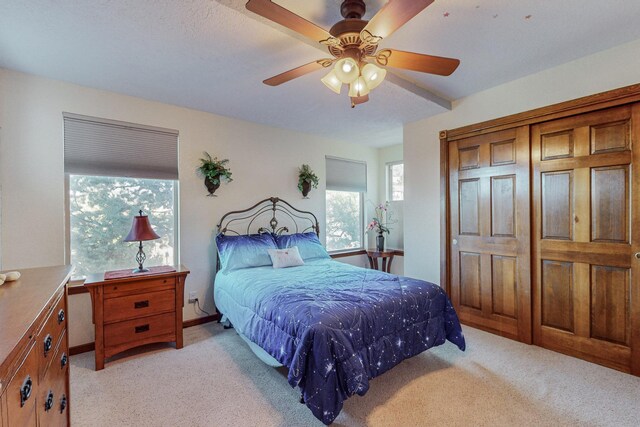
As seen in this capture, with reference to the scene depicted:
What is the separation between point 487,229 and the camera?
10.3ft

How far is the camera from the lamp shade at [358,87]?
1.91 m

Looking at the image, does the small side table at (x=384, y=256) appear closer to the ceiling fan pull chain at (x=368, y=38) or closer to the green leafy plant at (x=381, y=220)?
the green leafy plant at (x=381, y=220)

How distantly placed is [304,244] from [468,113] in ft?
8.30

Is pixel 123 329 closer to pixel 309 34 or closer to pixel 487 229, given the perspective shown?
pixel 309 34

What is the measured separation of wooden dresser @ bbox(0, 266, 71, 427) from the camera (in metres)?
0.75

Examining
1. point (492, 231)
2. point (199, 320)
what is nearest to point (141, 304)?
point (199, 320)

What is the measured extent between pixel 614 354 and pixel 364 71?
3048mm

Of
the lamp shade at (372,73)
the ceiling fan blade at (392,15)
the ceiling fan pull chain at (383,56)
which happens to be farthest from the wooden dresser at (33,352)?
the ceiling fan pull chain at (383,56)

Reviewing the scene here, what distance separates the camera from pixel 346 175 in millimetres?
4992

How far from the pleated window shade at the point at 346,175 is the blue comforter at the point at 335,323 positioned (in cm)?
214

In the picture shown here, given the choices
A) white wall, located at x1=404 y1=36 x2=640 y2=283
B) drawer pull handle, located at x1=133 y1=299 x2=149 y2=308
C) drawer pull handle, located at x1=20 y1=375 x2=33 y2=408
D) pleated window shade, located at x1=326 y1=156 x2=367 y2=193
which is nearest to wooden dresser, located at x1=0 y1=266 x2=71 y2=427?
drawer pull handle, located at x1=20 y1=375 x2=33 y2=408

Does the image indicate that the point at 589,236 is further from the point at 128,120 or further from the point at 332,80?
the point at 128,120

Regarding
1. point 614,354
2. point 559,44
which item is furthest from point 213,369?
point 559,44

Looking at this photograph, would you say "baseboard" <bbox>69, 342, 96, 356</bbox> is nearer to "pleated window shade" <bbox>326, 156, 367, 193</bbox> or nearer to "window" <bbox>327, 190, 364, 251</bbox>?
"window" <bbox>327, 190, 364, 251</bbox>
